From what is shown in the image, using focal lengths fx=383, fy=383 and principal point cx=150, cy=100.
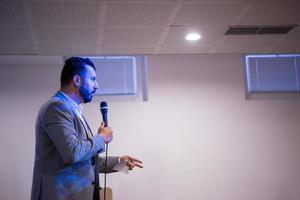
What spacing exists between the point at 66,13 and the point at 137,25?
0.69 meters

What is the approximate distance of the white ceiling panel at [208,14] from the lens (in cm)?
332

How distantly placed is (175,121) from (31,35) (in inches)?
79.9

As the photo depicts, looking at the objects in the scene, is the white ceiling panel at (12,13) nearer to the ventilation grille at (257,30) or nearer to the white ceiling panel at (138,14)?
the white ceiling panel at (138,14)

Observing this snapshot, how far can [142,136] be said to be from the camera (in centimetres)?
475

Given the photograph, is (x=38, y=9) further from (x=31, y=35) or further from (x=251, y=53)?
(x=251, y=53)

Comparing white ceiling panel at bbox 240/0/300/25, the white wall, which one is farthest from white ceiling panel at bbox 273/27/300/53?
the white wall

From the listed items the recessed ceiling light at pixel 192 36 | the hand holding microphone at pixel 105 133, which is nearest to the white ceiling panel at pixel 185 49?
the recessed ceiling light at pixel 192 36

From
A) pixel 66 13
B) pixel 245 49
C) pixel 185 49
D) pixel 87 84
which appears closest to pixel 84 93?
pixel 87 84

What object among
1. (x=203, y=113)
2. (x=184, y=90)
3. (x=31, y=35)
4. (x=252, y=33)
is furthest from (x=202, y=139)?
(x=31, y=35)

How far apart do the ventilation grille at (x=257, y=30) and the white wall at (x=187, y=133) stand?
1019 millimetres

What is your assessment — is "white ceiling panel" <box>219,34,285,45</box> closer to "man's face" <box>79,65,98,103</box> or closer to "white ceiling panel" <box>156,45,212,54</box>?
"white ceiling panel" <box>156,45,212,54</box>

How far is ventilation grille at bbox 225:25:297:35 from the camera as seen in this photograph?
390 cm

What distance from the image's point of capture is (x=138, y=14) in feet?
11.2

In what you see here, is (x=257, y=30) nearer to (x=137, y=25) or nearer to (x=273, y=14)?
(x=273, y=14)
